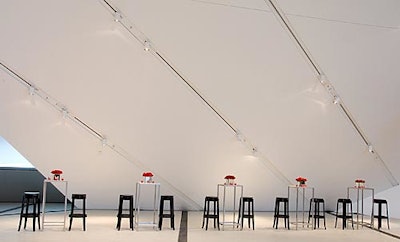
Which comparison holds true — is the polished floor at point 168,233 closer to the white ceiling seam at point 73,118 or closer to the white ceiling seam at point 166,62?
the white ceiling seam at point 73,118

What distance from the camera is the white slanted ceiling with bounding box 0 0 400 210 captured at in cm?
541

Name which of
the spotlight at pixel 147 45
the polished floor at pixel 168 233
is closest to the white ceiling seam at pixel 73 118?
the polished floor at pixel 168 233

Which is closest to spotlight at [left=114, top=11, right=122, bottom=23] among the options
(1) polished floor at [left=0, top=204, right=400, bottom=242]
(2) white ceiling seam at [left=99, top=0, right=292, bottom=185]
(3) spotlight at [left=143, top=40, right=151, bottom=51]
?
(2) white ceiling seam at [left=99, top=0, right=292, bottom=185]

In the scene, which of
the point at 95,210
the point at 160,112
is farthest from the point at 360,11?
the point at 95,210

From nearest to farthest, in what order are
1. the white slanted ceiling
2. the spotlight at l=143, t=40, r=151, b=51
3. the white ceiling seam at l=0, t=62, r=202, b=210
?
the white slanted ceiling < the spotlight at l=143, t=40, r=151, b=51 < the white ceiling seam at l=0, t=62, r=202, b=210

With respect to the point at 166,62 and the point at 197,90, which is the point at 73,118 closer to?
the point at 166,62

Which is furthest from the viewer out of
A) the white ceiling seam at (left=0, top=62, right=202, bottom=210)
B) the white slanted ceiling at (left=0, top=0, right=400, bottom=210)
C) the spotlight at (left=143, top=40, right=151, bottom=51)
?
the white ceiling seam at (left=0, top=62, right=202, bottom=210)

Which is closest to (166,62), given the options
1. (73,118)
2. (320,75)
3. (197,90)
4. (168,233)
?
(197,90)

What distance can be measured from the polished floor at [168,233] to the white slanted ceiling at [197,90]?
1.05m

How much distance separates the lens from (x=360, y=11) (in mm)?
5367

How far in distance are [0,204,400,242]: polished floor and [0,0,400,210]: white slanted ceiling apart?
1.05 metres

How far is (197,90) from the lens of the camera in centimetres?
635

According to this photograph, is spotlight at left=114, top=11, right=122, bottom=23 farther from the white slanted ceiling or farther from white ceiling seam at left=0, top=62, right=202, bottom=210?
white ceiling seam at left=0, top=62, right=202, bottom=210

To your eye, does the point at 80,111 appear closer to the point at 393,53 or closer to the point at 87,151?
the point at 87,151
